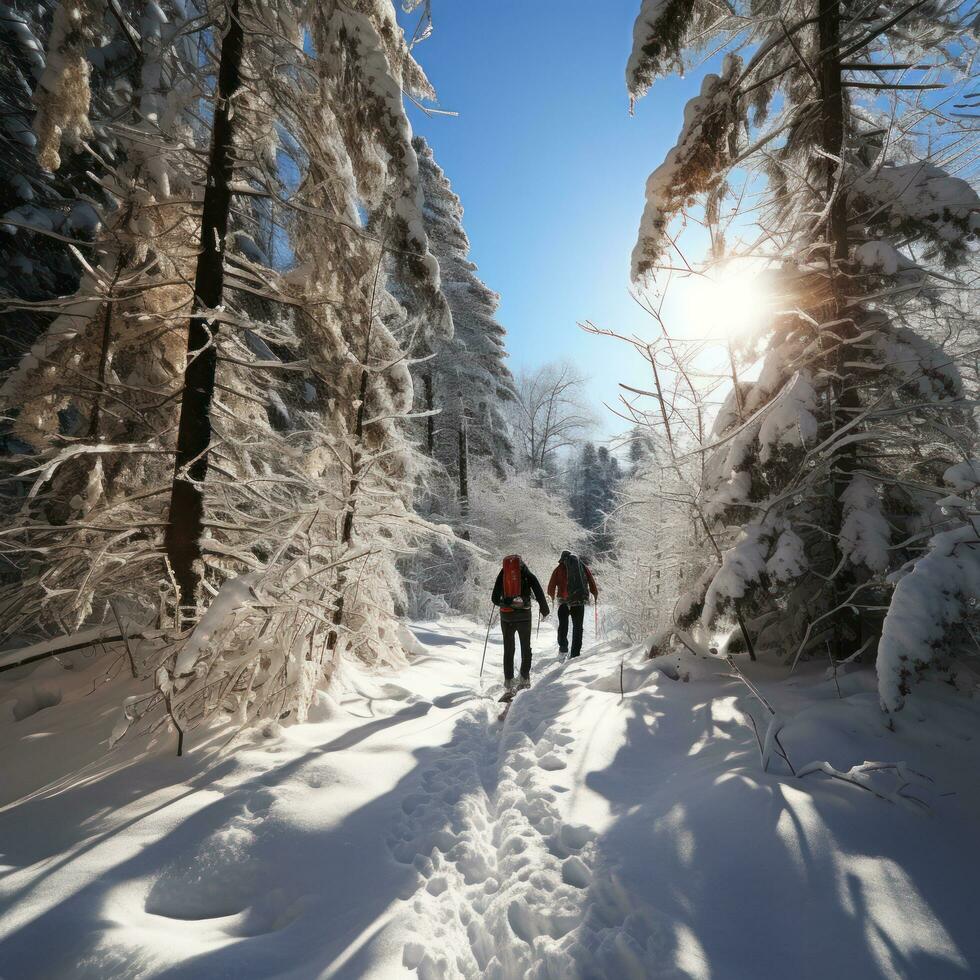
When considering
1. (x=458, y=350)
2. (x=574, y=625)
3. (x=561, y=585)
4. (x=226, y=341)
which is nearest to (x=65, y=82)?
(x=226, y=341)

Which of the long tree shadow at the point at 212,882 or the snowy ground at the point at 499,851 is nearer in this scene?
the long tree shadow at the point at 212,882

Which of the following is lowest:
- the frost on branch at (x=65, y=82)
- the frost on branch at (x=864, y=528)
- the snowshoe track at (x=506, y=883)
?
the snowshoe track at (x=506, y=883)

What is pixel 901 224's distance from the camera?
397 cm

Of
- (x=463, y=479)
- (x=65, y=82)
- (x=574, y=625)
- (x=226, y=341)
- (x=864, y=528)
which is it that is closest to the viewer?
(x=65, y=82)

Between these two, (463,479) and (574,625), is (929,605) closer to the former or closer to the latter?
(574,625)

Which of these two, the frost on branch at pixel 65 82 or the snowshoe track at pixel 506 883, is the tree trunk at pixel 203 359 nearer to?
the frost on branch at pixel 65 82

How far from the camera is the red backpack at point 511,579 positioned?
20.8 ft

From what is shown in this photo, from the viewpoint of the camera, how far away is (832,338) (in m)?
3.99

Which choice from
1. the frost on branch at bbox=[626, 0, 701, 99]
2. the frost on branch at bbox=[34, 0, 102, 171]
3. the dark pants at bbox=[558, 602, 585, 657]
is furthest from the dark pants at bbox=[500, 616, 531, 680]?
the frost on branch at bbox=[34, 0, 102, 171]

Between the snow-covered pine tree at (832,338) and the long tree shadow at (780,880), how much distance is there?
151 cm

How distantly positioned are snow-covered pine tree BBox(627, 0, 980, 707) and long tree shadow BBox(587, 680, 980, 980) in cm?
151

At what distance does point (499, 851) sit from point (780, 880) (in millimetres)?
1413

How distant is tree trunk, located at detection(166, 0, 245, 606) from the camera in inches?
142

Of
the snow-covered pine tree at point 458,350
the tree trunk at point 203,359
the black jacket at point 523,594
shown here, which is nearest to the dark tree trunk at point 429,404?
the snow-covered pine tree at point 458,350
